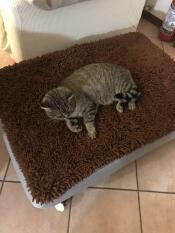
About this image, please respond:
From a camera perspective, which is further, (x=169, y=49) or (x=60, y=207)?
(x=169, y=49)

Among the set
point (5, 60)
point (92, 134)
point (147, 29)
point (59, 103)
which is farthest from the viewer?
point (147, 29)

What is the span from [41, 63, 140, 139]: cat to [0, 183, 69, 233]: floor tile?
344 mm

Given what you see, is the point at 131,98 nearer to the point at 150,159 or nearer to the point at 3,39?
the point at 150,159

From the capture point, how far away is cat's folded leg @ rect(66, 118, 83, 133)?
3.33 ft

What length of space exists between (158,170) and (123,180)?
0.55ft

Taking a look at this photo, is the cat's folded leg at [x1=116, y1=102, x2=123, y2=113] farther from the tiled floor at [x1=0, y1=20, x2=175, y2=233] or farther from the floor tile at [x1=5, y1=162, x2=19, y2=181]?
the floor tile at [x1=5, y1=162, x2=19, y2=181]

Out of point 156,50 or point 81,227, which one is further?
point 156,50

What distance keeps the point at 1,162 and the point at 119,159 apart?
0.52 metres

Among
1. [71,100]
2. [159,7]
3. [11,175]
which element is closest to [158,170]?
[71,100]

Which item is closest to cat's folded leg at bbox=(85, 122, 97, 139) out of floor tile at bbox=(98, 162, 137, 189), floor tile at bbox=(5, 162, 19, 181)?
floor tile at bbox=(98, 162, 137, 189)

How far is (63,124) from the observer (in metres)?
1.05

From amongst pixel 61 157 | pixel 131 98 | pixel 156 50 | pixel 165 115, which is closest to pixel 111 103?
pixel 131 98

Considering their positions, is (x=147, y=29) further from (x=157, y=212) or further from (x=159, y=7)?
(x=157, y=212)

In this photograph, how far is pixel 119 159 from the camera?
0.98 metres
